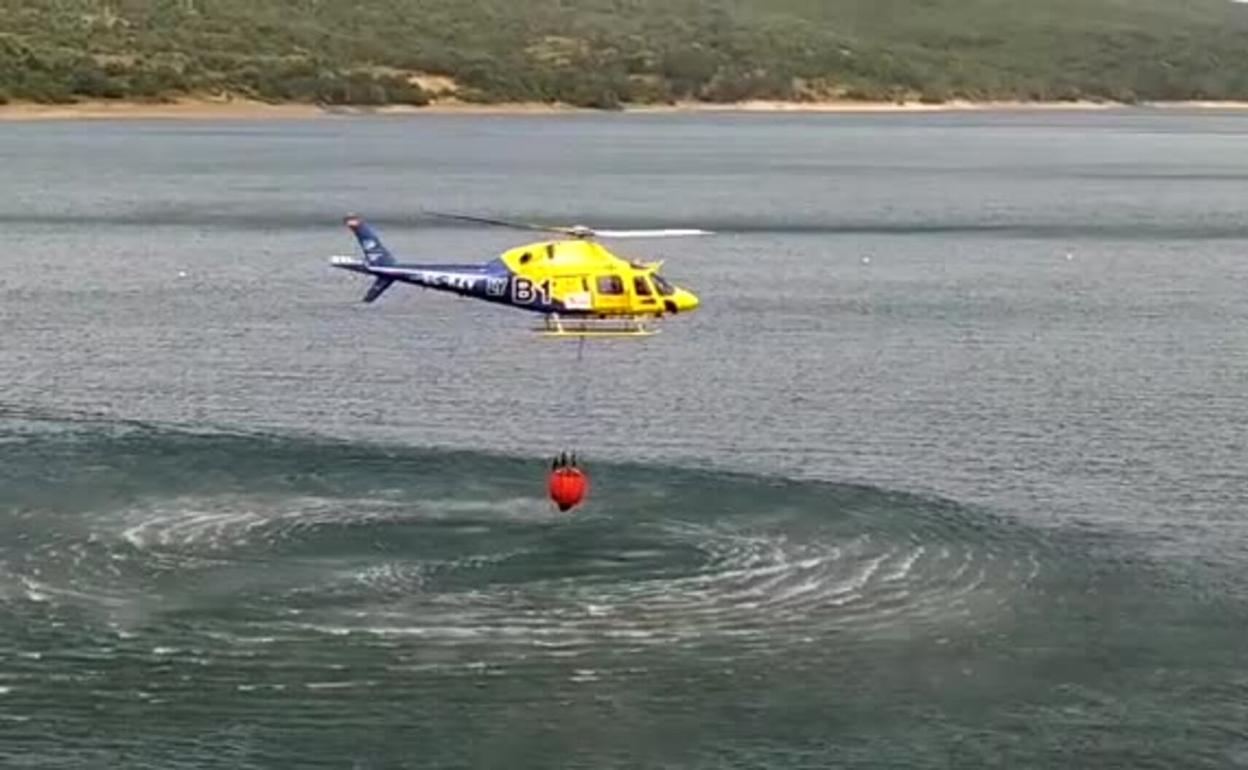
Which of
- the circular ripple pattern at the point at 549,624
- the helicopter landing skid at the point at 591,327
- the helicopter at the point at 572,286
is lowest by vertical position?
the circular ripple pattern at the point at 549,624

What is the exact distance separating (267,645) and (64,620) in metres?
2.97

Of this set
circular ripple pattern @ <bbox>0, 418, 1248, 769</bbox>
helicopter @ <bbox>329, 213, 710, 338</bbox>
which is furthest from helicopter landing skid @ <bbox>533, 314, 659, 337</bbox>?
circular ripple pattern @ <bbox>0, 418, 1248, 769</bbox>

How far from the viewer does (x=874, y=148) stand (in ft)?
557

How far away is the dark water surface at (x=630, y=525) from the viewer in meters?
27.7

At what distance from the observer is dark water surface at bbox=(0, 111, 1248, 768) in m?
27.7

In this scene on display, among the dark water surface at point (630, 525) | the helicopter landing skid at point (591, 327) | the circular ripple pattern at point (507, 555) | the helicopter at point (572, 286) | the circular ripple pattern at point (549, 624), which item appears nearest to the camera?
the circular ripple pattern at point (549, 624)

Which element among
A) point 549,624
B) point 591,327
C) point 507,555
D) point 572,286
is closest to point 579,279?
point 572,286

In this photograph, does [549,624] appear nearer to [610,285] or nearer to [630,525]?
[630,525]

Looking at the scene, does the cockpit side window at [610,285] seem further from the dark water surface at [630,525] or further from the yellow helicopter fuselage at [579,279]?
the dark water surface at [630,525]

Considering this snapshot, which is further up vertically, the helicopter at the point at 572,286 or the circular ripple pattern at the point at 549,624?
the helicopter at the point at 572,286

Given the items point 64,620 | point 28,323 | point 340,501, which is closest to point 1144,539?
point 340,501

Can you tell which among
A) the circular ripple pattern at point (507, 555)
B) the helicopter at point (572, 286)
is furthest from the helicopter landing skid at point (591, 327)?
the circular ripple pattern at point (507, 555)

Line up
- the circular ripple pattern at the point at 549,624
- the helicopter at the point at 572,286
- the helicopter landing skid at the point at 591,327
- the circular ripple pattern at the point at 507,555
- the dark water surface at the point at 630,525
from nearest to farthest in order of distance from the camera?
the circular ripple pattern at the point at 549,624 < the dark water surface at the point at 630,525 < the circular ripple pattern at the point at 507,555 < the helicopter landing skid at the point at 591,327 < the helicopter at the point at 572,286

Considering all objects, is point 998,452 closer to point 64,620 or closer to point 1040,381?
point 1040,381
